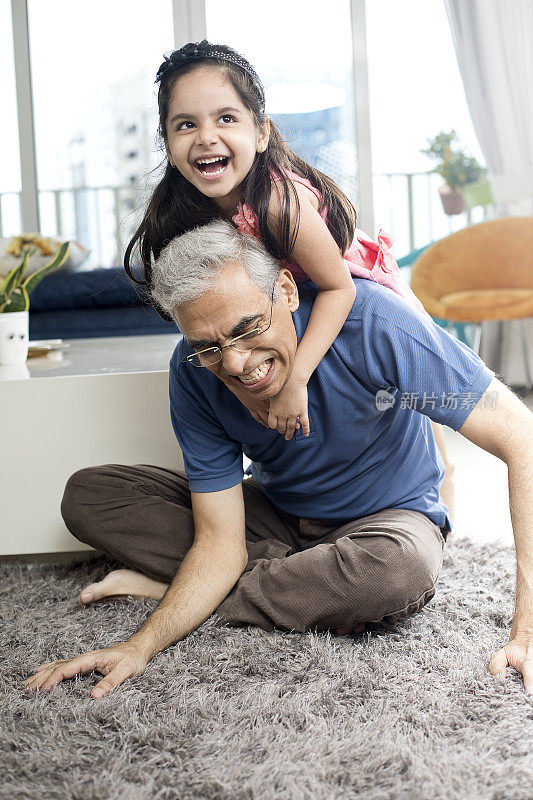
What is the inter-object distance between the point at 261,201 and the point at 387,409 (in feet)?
1.20

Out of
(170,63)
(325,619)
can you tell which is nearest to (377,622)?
(325,619)

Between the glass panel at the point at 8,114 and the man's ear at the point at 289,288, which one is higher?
the glass panel at the point at 8,114

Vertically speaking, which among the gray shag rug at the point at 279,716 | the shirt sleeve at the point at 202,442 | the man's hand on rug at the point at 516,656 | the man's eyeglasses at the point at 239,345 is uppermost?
the man's eyeglasses at the point at 239,345

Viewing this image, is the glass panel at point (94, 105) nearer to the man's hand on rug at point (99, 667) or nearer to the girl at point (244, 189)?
the girl at point (244, 189)

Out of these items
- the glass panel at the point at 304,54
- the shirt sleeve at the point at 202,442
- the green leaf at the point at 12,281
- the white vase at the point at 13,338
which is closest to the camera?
the shirt sleeve at the point at 202,442

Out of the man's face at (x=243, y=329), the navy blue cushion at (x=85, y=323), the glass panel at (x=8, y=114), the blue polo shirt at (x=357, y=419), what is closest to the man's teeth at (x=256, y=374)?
the man's face at (x=243, y=329)

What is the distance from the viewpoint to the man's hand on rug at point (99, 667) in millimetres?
1083

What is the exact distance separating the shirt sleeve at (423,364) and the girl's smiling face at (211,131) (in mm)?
287

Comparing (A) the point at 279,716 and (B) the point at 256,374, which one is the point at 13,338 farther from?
(A) the point at 279,716

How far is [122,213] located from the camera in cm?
520

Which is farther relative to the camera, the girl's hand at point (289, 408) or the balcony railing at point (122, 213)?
the balcony railing at point (122, 213)

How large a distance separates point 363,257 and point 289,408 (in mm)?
356

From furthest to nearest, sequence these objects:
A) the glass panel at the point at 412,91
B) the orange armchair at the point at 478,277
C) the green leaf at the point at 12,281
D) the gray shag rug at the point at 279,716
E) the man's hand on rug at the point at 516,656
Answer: the glass panel at the point at 412,91 → the orange armchair at the point at 478,277 → the green leaf at the point at 12,281 → the man's hand on rug at the point at 516,656 → the gray shag rug at the point at 279,716

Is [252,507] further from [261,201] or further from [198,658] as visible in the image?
[261,201]
